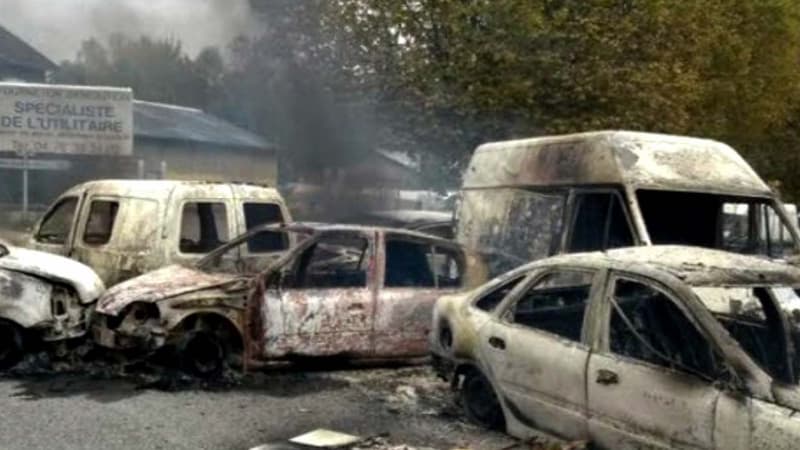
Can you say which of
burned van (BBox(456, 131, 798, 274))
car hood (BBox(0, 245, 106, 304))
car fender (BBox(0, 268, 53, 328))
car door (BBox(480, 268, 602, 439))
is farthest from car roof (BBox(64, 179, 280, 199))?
car door (BBox(480, 268, 602, 439))

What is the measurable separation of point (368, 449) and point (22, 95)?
14.4 m

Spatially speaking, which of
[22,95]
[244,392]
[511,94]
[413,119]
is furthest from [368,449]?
[22,95]

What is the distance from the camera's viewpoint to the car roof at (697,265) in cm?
462

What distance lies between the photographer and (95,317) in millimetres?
6949

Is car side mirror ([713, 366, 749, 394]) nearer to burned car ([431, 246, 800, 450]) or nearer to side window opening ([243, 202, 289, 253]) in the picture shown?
burned car ([431, 246, 800, 450])

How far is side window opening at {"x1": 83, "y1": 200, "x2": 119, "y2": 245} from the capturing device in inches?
336

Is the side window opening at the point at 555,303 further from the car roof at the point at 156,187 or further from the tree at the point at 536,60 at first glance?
the tree at the point at 536,60

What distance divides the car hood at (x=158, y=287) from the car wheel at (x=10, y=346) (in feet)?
2.02

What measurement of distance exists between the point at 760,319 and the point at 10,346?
5173mm

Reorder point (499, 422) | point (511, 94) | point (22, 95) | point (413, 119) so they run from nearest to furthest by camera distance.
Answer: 1. point (499, 422)
2. point (511, 94)
3. point (413, 119)
4. point (22, 95)

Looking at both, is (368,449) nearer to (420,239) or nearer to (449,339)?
(449,339)

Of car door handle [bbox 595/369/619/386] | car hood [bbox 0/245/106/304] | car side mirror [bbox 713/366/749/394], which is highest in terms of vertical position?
car hood [bbox 0/245/106/304]

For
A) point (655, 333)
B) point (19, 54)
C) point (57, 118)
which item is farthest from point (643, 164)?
point (19, 54)

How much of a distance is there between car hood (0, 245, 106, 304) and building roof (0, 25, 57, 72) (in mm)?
22457
